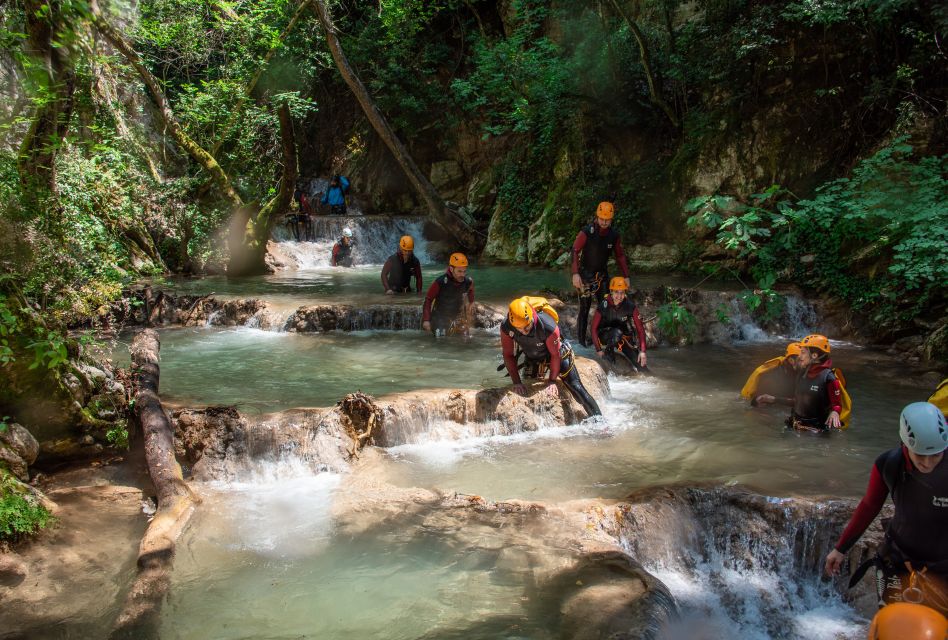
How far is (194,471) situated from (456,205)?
15.6m

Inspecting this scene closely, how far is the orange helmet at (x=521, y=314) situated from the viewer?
587 cm

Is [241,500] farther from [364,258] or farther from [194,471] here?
[364,258]

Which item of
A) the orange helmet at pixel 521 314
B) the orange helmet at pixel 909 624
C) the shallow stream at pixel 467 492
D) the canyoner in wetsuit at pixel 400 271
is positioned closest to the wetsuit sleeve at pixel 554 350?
the orange helmet at pixel 521 314

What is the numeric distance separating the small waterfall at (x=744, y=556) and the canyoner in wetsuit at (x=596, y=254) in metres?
4.06

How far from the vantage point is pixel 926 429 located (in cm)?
284

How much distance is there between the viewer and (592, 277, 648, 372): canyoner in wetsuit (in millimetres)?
7922

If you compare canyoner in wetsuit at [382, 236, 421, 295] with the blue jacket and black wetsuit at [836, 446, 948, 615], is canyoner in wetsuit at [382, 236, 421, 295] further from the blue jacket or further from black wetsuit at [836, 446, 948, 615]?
the blue jacket

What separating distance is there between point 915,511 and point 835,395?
312cm

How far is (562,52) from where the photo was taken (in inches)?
689

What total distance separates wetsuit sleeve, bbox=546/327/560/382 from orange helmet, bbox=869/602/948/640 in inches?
150

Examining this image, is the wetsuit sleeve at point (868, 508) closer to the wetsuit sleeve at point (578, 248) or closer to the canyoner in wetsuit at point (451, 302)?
the wetsuit sleeve at point (578, 248)

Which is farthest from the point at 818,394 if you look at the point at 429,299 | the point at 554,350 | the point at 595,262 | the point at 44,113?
the point at 44,113

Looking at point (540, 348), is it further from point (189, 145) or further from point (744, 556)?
point (189, 145)

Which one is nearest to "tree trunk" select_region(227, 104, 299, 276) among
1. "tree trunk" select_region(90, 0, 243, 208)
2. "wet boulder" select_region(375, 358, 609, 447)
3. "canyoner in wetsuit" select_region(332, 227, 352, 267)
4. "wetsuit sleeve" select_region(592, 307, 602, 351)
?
"tree trunk" select_region(90, 0, 243, 208)
